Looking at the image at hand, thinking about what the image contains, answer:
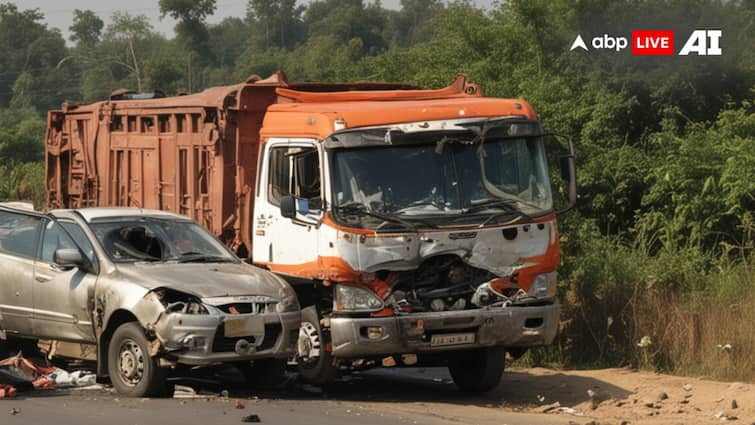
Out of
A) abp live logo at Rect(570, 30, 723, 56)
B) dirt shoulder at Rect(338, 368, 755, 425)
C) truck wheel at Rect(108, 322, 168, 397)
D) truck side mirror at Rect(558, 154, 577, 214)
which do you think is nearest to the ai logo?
abp live logo at Rect(570, 30, 723, 56)

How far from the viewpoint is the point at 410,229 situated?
1123 cm

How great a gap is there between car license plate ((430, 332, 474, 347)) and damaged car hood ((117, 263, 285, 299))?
1468mm

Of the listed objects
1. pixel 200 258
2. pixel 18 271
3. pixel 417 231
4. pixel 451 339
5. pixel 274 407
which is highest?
pixel 417 231

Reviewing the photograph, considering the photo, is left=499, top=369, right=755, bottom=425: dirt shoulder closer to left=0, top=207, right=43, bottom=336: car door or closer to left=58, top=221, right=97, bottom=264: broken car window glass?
left=58, top=221, right=97, bottom=264: broken car window glass

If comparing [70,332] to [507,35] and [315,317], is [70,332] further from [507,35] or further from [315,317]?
[507,35]

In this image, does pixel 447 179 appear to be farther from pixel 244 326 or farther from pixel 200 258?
pixel 200 258

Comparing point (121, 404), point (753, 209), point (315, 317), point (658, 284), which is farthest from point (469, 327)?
point (753, 209)

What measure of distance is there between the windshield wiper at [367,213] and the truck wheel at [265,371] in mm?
1744

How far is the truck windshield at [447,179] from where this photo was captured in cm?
1138

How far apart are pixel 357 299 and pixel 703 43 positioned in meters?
15.9

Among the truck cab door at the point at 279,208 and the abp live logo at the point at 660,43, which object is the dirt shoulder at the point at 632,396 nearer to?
the truck cab door at the point at 279,208

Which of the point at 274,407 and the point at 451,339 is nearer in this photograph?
the point at 274,407

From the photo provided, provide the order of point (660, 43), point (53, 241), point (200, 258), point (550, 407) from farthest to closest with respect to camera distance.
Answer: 1. point (660, 43)
2. point (53, 241)
3. point (200, 258)
4. point (550, 407)

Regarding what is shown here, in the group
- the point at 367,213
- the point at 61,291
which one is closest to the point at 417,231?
the point at 367,213
